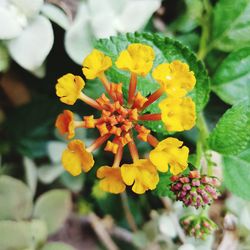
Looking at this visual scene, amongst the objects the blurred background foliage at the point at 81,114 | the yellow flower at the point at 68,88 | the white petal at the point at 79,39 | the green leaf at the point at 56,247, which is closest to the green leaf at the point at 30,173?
the blurred background foliage at the point at 81,114

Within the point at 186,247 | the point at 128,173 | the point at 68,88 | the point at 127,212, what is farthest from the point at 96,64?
the point at 127,212

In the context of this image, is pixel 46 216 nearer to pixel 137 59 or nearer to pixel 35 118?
pixel 35 118

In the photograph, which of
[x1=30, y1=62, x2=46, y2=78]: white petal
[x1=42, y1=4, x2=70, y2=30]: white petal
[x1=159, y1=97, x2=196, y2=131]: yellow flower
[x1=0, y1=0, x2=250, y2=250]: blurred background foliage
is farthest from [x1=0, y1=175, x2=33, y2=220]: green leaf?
[x1=159, y1=97, x2=196, y2=131]: yellow flower

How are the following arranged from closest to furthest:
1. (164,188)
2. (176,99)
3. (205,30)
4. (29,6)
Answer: (176,99), (164,188), (29,6), (205,30)

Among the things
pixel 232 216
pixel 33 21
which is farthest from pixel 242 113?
pixel 33 21

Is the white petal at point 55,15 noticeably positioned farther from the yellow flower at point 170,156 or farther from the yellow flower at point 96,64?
the yellow flower at point 170,156

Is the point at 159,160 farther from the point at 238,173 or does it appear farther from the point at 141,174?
the point at 238,173
